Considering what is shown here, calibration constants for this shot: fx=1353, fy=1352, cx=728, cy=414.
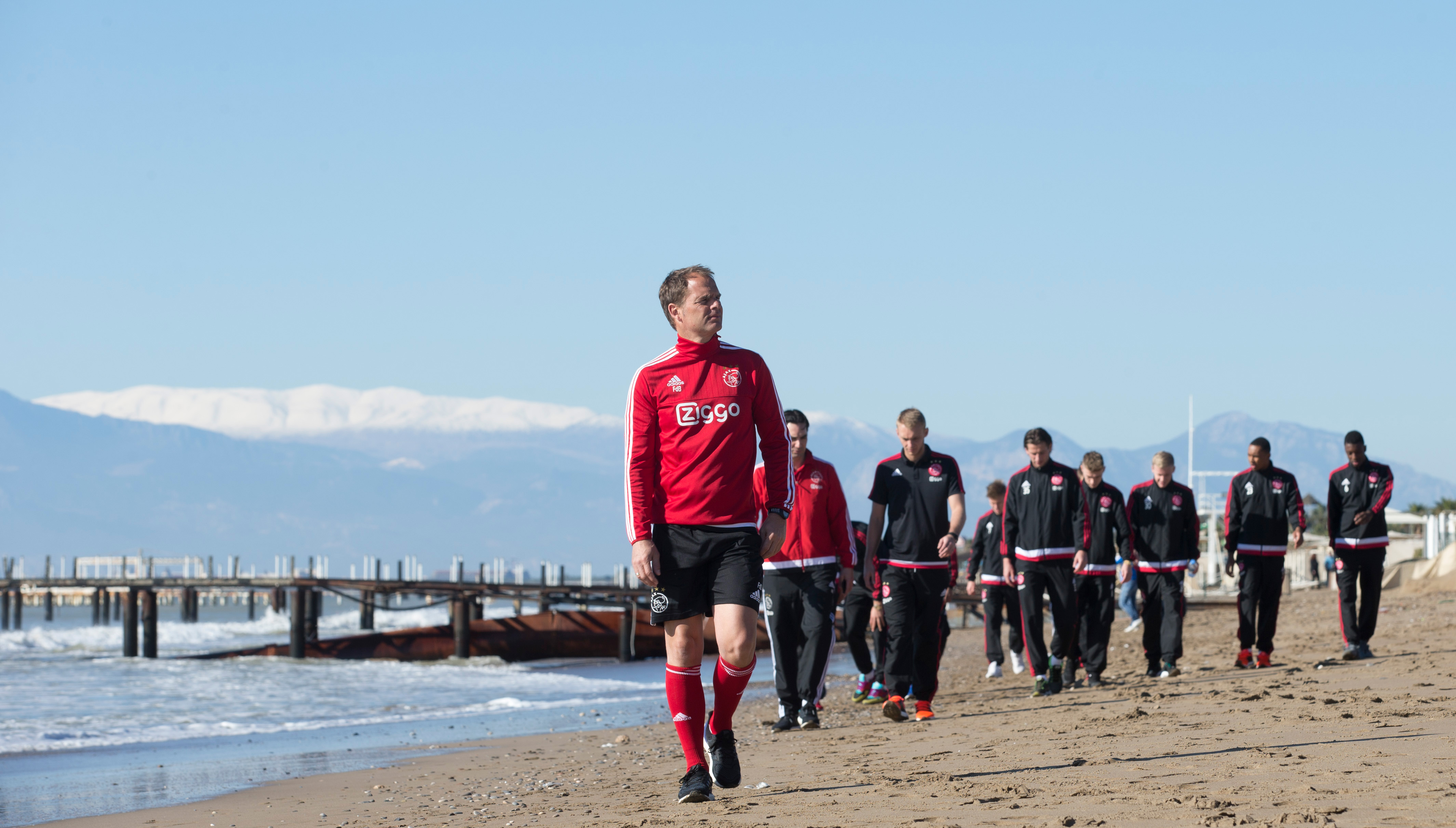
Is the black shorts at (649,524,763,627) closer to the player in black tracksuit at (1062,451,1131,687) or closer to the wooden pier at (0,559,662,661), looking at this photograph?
the player in black tracksuit at (1062,451,1131,687)

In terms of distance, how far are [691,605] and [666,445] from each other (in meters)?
0.62

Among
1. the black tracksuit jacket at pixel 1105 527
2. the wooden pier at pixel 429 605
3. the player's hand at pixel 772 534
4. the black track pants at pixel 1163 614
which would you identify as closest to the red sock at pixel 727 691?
the player's hand at pixel 772 534

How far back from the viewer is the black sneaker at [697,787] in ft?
17.1

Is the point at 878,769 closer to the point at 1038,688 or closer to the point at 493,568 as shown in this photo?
the point at 1038,688

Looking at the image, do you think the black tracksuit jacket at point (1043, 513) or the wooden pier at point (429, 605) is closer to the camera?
the black tracksuit jacket at point (1043, 513)

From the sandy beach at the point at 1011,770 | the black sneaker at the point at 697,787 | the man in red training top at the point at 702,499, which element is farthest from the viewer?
the black sneaker at the point at 697,787

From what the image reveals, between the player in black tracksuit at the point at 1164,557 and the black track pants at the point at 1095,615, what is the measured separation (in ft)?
0.96

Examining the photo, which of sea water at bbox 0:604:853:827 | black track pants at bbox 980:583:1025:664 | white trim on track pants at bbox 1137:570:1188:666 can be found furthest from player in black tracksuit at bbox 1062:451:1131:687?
sea water at bbox 0:604:853:827

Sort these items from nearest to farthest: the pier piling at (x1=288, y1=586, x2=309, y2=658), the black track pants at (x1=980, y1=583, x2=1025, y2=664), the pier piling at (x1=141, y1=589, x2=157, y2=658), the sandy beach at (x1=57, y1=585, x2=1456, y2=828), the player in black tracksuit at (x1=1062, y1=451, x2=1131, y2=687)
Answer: the sandy beach at (x1=57, y1=585, x2=1456, y2=828), the player in black tracksuit at (x1=1062, y1=451, x2=1131, y2=687), the black track pants at (x1=980, y1=583, x2=1025, y2=664), the pier piling at (x1=288, y1=586, x2=309, y2=658), the pier piling at (x1=141, y1=589, x2=157, y2=658)

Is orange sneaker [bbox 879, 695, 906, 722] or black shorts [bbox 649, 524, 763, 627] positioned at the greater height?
black shorts [bbox 649, 524, 763, 627]

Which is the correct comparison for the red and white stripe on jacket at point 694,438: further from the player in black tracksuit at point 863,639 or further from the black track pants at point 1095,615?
the black track pants at point 1095,615

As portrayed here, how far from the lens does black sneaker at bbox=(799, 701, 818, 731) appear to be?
323 inches

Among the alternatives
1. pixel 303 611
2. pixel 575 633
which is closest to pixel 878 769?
pixel 575 633

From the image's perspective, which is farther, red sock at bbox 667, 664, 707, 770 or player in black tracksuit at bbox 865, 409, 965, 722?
player in black tracksuit at bbox 865, 409, 965, 722
